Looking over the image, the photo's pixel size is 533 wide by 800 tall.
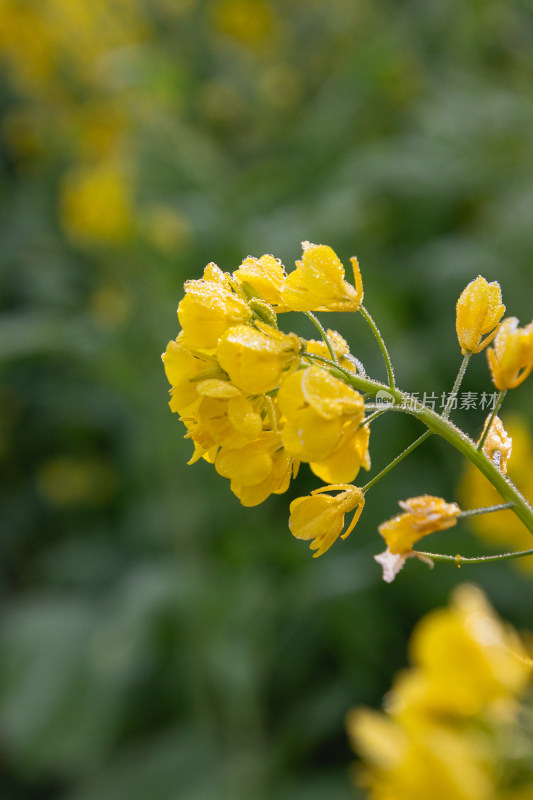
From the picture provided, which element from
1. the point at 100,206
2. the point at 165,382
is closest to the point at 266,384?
the point at 165,382

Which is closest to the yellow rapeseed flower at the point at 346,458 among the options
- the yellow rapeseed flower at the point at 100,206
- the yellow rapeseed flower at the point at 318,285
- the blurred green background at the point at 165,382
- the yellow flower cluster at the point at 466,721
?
the yellow rapeseed flower at the point at 318,285

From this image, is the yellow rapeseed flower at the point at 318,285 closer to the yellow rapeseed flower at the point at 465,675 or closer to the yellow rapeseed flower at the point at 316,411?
the yellow rapeseed flower at the point at 316,411

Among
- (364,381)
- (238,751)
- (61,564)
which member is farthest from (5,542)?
(364,381)

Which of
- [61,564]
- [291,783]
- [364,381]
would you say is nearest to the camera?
[364,381]

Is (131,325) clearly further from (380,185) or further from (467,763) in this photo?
(467,763)

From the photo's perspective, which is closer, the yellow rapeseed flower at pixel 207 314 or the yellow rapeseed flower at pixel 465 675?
the yellow rapeseed flower at pixel 207 314

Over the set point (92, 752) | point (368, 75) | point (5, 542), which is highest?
point (368, 75)

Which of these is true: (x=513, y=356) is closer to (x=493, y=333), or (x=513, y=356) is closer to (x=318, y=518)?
(x=493, y=333)
